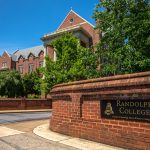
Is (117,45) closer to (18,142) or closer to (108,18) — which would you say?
(108,18)

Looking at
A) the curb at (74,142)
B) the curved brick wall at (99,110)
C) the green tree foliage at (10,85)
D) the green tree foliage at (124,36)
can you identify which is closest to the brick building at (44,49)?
the green tree foliage at (10,85)

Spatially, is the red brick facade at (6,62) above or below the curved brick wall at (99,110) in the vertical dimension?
above

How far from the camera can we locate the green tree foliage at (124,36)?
12.6 meters

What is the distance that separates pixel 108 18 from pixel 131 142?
8939 mm

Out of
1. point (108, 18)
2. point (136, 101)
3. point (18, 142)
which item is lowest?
point (18, 142)

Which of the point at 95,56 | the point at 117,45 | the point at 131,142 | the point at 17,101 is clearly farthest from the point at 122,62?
the point at 17,101

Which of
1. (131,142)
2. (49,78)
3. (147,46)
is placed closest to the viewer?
(131,142)

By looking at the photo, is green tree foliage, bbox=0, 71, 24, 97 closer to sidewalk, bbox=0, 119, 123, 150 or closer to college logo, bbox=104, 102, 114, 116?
sidewalk, bbox=0, 119, 123, 150

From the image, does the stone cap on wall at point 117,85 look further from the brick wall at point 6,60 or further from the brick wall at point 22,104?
the brick wall at point 6,60

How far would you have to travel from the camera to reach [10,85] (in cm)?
4678

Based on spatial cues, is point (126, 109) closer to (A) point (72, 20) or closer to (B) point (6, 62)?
(A) point (72, 20)

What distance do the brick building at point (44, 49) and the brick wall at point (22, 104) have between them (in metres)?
15.0

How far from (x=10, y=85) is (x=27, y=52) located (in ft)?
120

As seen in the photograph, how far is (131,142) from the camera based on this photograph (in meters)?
7.00
